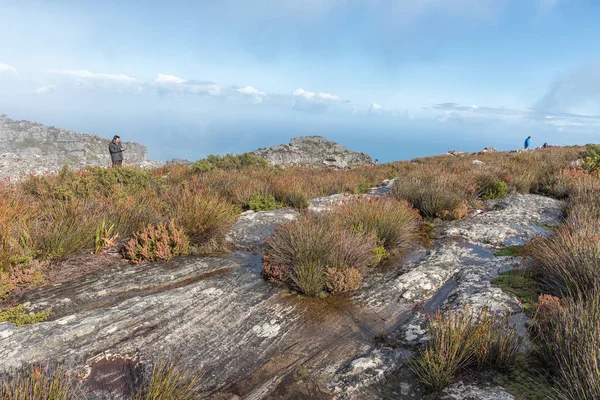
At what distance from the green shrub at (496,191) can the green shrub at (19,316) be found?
1151cm

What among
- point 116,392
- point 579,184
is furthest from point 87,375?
point 579,184

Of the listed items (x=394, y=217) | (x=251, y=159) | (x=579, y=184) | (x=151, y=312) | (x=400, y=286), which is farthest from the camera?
(x=251, y=159)

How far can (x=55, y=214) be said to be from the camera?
5.52m

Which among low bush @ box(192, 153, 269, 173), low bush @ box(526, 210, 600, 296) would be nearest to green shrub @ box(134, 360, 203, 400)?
low bush @ box(526, 210, 600, 296)

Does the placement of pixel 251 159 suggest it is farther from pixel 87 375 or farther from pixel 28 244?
pixel 87 375

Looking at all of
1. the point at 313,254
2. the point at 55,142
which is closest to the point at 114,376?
the point at 313,254

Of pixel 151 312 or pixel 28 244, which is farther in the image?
pixel 28 244

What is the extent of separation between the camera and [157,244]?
18.5 ft

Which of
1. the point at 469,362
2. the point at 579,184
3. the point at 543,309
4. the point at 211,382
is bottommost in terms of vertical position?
the point at 211,382

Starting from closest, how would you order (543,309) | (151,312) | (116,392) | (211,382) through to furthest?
(116,392), (211,382), (543,309), (151,312)

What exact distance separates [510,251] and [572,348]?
4016 millimetres

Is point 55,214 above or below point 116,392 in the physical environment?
above

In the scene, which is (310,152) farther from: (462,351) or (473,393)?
(473,393)

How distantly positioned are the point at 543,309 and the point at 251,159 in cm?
1597
